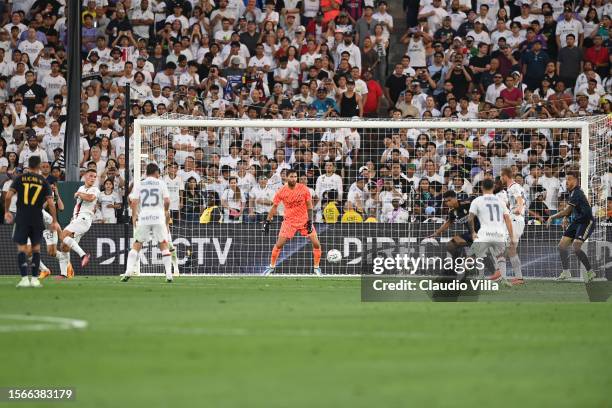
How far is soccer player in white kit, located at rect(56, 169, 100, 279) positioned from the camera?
23.5m

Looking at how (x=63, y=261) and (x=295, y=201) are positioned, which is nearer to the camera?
(x=63, y=261)

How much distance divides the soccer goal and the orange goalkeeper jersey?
1242 millimetres

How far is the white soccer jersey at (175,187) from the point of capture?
26.4m

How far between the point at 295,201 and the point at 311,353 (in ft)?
48.8

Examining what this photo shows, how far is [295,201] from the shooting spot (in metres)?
25.0

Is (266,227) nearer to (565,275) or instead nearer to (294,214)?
(294,214)

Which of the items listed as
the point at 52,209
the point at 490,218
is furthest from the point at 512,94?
the point at 52,209

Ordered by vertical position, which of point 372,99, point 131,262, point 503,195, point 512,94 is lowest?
point 131,262

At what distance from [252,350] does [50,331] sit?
8.17 feet

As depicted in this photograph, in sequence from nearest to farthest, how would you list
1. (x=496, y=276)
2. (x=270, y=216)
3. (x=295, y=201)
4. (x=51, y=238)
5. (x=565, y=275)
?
(x=496, y=276) < (x=51, y=238) < (x=565, y=275) < (x=270, y=216) < (x=295, y=201)

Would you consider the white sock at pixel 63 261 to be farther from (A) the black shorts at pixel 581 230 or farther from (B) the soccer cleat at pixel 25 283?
(A) the black shorts at pixel 581 230

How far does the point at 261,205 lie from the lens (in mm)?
26641

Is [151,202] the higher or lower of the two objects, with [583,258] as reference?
higher

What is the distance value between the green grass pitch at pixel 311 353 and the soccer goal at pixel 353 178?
9071 mm
